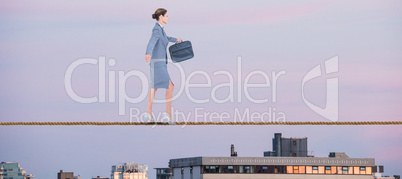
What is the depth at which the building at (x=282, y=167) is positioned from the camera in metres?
99.6

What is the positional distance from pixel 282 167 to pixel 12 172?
106ft

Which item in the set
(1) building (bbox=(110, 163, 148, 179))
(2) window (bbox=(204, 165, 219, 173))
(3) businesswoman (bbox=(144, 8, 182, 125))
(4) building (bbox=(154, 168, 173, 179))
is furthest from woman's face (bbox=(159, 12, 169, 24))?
(1) building (bbox=(110, 163, 148, 179))

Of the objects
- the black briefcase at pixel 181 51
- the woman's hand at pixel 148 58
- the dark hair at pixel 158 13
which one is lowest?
the woman's hand at pixel 148 58

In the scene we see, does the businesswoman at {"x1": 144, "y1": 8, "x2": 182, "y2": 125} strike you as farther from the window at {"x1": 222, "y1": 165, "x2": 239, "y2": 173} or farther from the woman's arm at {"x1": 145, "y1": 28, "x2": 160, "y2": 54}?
the window at {"x1": 222, "y1": 165, "x2": 239, "y2": 173}

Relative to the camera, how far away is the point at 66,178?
363 feet

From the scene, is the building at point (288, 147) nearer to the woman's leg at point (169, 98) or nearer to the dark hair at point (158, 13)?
the dark hair at point (158, 13)

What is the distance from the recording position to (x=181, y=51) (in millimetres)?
27688

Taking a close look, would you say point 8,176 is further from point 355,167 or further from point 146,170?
point 355,167

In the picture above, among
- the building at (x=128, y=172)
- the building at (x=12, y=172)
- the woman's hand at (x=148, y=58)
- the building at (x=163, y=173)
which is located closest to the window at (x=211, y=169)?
the building at (x=163, y=173)

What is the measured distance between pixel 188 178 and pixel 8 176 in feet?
68.8

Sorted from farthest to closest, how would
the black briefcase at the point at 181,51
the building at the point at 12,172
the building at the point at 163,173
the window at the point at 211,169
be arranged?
the building at the point at 163,173 → the building at the point at 12,172 → the window at the point at 211,169 → the black briefcase at the point at 181,51

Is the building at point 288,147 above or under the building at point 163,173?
above

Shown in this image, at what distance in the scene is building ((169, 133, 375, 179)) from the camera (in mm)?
99625

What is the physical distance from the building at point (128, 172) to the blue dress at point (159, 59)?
3959 inches
